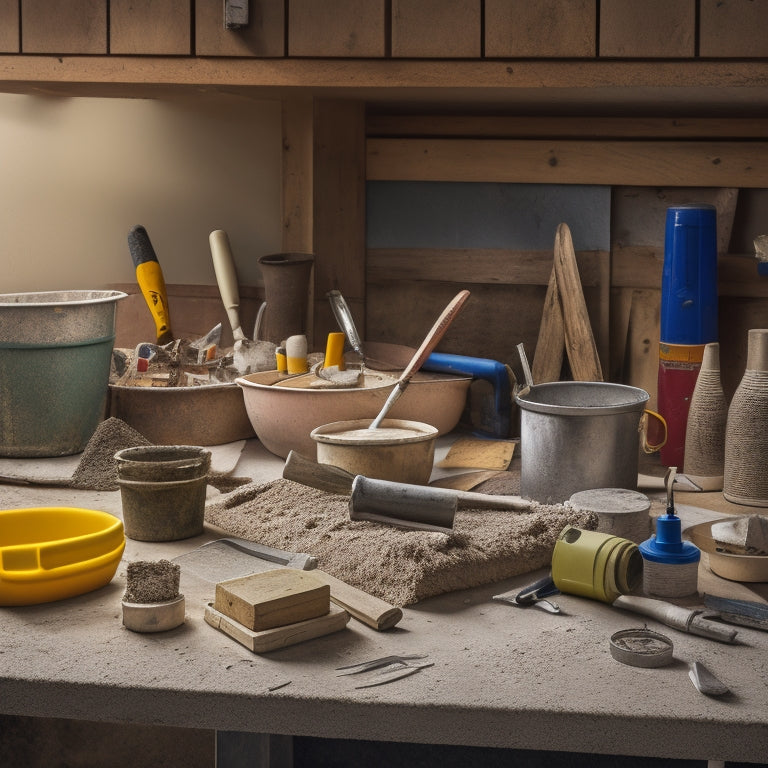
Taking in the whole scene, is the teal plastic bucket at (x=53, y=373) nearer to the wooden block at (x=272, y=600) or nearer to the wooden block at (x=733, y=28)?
the wooden block at (x=272, y=600)

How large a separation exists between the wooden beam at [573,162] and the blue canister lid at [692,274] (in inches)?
9.2

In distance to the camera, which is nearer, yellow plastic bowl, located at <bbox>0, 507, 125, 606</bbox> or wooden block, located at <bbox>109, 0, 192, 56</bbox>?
yellow plastic bowl, located at <bbox>0, 507, 125, 606</bbox>

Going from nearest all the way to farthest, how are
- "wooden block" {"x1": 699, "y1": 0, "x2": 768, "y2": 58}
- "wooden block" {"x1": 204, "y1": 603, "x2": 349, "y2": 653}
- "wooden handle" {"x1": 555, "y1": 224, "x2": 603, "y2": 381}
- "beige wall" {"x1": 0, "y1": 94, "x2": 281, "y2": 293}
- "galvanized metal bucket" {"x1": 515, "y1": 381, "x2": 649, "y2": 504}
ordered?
"wooden block" {"x1": 204, "y1": 603, "x2": 349, "y2": 653}
"galvanized metal bucket" {"x1": 515, "y1": 381, "x2": 649, "y2": 504}
"wooden block" {"x1": 699, "y1": 0, "x2": 768, "y2": 58}
"wooden handle" {"x1": 555, "y1": 224, "x2": 603, "y2": 381}
"beige wall" {"x1": 0, "y1": 94, "x2": 281, "y2": 293}

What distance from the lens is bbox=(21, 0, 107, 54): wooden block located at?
75.1 inches

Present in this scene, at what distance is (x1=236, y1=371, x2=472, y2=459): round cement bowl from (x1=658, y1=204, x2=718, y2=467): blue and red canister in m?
0.41

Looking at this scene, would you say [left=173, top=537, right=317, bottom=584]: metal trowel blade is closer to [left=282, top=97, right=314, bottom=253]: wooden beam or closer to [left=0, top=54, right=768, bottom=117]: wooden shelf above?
[left=0, top=54, right=768, bottom=117]: wooden shelf above

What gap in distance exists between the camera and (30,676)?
104 cm

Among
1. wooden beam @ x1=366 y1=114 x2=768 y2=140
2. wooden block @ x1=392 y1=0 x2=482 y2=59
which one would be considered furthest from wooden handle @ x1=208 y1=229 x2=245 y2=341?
wooden block @ x1=392 y1=0 x2=482 y2=59

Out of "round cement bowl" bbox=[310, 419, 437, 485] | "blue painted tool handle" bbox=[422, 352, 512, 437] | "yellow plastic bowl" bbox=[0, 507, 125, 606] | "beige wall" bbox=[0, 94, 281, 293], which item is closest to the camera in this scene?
"yellow plastic bowl" bbox=[0, 507, 125, 606]

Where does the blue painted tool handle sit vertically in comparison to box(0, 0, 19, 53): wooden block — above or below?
below

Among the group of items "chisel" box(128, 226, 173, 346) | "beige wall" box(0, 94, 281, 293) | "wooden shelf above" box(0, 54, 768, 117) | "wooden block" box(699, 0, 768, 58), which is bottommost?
"chisel" box(128, 226, 173, 346)

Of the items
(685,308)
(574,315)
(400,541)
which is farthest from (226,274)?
(400,541)

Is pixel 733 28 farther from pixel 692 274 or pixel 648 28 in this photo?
pixel 692 274

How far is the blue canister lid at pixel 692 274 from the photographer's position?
6.26 ft
